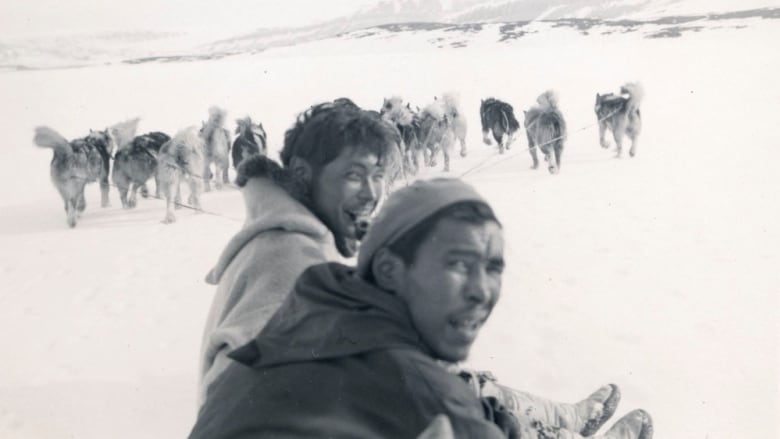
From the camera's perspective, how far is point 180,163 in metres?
3.39

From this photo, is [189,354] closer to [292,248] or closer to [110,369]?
[110,369]

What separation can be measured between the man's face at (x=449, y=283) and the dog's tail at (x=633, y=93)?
1.58 metres

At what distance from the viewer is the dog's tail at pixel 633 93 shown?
230cm

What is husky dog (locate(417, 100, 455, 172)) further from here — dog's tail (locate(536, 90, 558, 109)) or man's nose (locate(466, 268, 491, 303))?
man's nose (locate(466, 268, 491, 303))

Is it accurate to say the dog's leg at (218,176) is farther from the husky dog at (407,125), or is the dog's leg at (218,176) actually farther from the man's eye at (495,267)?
the man's eye at (495,267)

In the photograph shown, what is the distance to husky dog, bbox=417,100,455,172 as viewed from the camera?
2375 millimetres

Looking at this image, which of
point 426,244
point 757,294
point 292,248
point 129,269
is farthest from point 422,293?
point 129,269

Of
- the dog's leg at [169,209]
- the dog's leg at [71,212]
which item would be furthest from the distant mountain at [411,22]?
the dog's leg at [71,212]

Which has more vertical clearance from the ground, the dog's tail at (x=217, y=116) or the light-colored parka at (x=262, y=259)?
the dog's tail at (x=217, y=116)

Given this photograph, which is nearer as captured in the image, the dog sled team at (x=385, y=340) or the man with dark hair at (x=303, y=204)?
the dog sled team at (x=385, y=340)

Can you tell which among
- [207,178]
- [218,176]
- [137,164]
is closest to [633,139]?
[207,178]

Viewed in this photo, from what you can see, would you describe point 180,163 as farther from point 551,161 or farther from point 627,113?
point 627,113

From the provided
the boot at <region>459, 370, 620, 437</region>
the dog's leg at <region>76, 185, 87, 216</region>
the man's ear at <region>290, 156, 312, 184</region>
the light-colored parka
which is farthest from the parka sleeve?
the dog's leg at <region>76, 185, 87, 216</region>

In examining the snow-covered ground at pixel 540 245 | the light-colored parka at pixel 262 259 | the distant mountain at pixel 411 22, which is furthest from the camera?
the distant mountain at pixel 411 22
